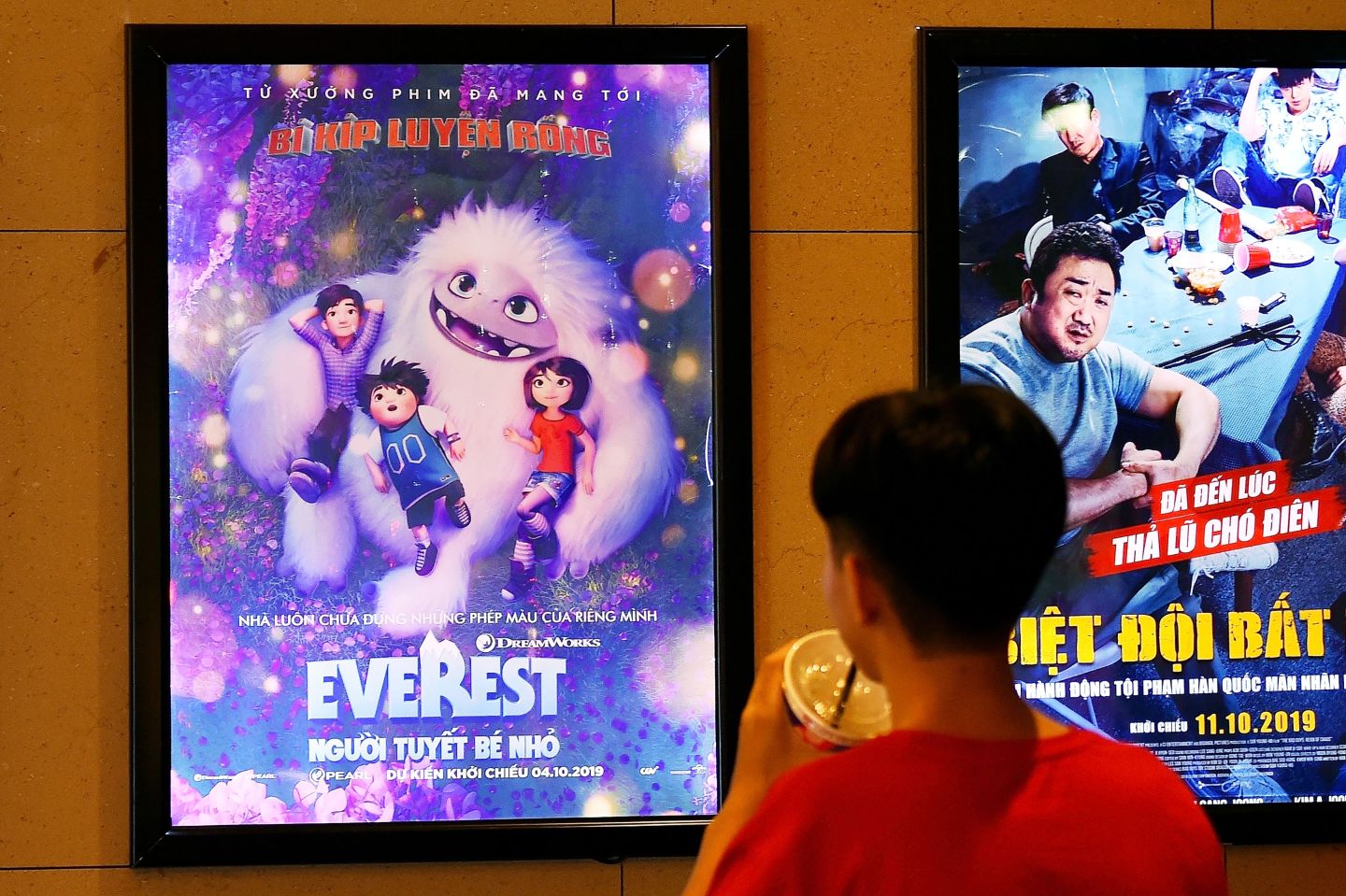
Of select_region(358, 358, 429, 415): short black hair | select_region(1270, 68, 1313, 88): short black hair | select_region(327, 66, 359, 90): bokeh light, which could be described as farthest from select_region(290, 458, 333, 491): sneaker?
select_region(1270, 68, 1313, 88): short black hair

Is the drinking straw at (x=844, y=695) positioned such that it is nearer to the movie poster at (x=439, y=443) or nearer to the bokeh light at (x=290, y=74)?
the movie poster at (x=439, y=443)

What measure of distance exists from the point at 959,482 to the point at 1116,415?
3.90 ft

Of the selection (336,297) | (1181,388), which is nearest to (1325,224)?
(1181,388)

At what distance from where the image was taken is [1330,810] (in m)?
1.84

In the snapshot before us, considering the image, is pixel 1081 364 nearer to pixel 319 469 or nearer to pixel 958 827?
pixel 319 469

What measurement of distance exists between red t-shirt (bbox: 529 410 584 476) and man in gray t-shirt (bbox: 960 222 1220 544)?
0.59 meters

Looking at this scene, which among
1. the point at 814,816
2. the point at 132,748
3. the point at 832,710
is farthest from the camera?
the point at 132,748

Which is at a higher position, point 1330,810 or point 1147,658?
point 1147,658

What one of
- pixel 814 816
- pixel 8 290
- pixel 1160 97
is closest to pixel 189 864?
pixel 8 290

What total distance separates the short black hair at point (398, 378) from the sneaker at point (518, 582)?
27 centimetres

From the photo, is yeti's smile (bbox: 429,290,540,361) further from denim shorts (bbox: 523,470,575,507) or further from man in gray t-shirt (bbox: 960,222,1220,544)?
man in gray t-shirt (bbox: 960,222,1220,544)

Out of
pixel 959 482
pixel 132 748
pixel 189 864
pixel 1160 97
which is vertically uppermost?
pixel 1160 97

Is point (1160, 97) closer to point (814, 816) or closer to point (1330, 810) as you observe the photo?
point (1330, 810)

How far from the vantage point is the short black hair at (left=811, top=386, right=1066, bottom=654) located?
0.75 m
